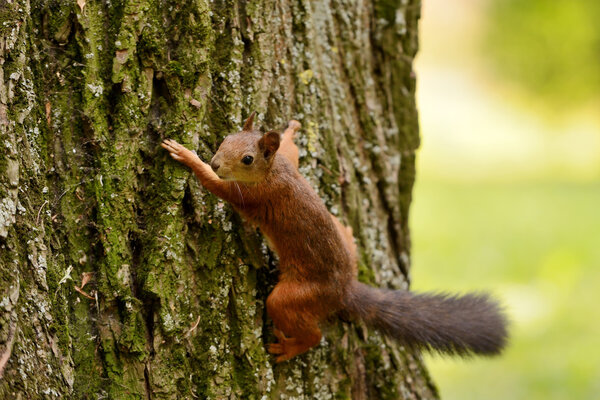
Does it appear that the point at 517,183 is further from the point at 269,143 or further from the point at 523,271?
the point at 269,143

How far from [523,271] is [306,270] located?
3.96 meters

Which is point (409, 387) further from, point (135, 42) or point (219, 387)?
point (135, 42)

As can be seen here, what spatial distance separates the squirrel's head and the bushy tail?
59 centimetres

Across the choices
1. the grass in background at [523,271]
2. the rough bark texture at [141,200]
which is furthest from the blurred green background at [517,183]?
the rough bark texture at [141,200]

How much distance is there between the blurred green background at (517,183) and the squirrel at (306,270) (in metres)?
0.20

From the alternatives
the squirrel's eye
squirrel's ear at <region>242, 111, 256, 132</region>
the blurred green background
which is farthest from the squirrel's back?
the blurred green background

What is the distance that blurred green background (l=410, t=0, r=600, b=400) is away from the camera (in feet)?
16.1

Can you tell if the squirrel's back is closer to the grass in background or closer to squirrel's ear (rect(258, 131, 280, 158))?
squirrel's ear (rect(258, 131, 280, 158))

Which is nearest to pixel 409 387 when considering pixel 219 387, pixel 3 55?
pixel 219 387

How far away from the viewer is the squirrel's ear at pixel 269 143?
2.38 meters

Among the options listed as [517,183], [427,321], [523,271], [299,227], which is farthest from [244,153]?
[517,183]

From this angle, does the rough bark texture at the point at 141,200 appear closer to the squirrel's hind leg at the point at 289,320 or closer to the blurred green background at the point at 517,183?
the squirrel's hind leg at the point at 289,320

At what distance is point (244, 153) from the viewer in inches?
94.3

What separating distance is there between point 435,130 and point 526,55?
7.65 feet
